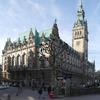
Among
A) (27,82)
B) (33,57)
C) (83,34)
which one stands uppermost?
(83,34)

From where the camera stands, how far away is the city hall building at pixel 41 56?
321ft

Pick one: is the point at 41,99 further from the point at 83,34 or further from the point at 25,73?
the point at 83,34

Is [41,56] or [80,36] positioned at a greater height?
[80,36]

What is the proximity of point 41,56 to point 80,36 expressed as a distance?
76330 mm

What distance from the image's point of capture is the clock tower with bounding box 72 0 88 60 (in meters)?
150

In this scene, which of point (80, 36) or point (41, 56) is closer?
point (41, 56)

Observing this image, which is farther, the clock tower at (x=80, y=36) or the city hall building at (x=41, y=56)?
the clock tower at (x=80, y=36)

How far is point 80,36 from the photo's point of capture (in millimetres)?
150125

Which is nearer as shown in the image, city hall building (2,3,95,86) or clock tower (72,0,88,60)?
city hall building (2,3,95,86)

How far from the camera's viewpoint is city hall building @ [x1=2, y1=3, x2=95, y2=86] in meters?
97.8

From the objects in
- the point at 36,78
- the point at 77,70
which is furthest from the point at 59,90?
the point at 77,70

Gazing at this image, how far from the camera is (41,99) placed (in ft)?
134

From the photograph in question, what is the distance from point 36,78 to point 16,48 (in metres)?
22.2

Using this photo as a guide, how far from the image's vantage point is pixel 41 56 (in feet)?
250
